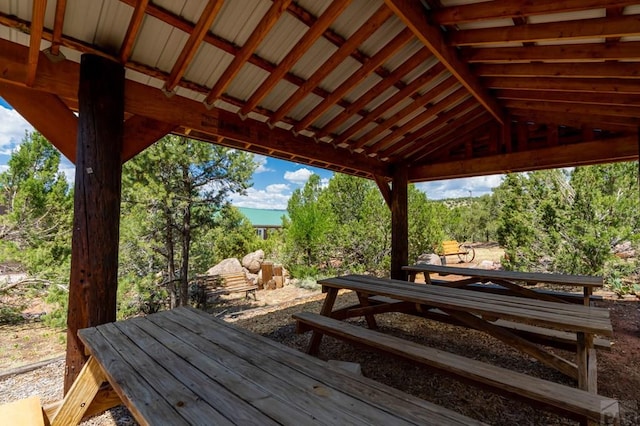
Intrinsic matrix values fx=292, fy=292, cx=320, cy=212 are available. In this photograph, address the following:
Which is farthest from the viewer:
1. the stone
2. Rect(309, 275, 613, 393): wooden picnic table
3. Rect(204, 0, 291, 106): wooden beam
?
the stone

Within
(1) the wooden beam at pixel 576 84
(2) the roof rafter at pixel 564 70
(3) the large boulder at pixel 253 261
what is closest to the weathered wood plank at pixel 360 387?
(2) the roof rafter at pixel 564 70

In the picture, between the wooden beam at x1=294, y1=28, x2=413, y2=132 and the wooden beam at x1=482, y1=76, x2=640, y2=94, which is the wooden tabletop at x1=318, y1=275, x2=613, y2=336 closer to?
the wooden beam at x1=294, y1=28, x2=413, y2=132

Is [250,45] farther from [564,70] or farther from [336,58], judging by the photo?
[564,70]

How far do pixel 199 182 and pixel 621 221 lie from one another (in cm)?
931

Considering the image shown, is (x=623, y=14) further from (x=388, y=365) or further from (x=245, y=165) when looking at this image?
(x=245, y=165)

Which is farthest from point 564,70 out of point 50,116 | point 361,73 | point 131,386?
point 50,116

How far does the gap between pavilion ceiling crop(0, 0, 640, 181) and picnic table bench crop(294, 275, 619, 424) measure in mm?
1819

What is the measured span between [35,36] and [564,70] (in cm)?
391

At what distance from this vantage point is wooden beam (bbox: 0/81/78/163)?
6.84 ft

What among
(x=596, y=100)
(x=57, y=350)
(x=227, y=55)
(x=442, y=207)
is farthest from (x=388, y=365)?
(x=442, y=207)

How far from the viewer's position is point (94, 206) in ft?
6.59

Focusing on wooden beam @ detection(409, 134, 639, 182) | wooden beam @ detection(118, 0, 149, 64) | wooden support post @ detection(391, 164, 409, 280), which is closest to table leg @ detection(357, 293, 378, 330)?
wooden support post @ detection(391, 164, 409, 280)

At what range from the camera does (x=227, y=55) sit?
7.73 ft

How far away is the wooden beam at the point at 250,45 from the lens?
1873 mm
